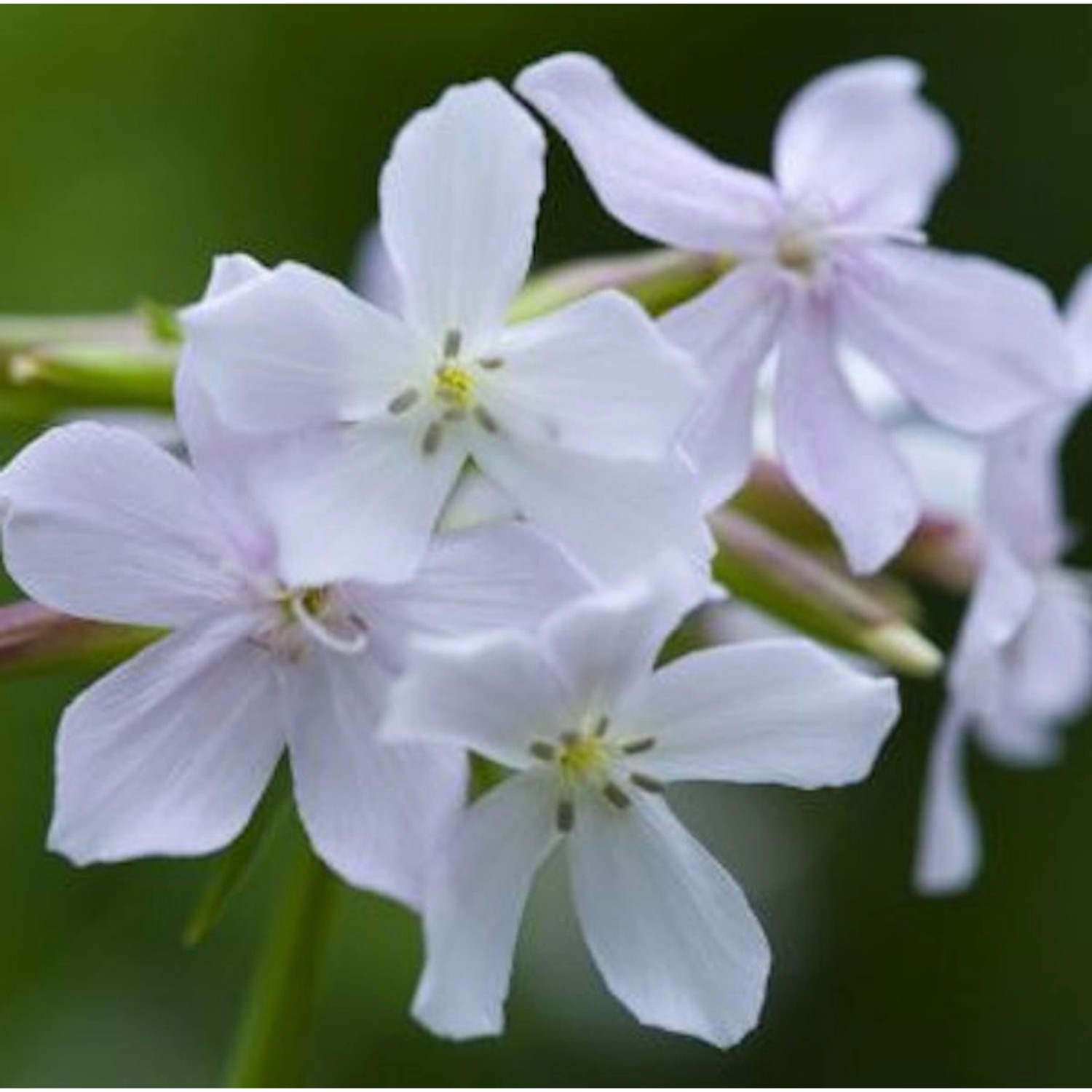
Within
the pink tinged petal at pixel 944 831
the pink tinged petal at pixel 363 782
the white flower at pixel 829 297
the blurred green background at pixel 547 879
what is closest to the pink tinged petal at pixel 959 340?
the white flower at pixel 829 297

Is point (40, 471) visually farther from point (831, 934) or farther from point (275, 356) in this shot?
point (831, 934)

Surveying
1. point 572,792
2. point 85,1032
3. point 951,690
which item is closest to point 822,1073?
point 85,1032

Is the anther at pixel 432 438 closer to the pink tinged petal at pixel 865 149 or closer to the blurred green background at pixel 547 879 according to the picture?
the pink tinged petal at pixel 865 149

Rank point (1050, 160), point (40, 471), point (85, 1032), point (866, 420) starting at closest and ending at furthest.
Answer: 1. point (40, 471)
2. point (866, 420)
3. point (85, 1032)
4. point (1050, 160)

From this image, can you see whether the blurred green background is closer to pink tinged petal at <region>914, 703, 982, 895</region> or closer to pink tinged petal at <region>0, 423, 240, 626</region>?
pink tinged petal at <region>914, 703, 982, 895</region>

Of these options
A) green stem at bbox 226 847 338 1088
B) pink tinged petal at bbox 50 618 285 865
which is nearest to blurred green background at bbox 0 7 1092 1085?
green stem at bbox 226 847 338 1088
